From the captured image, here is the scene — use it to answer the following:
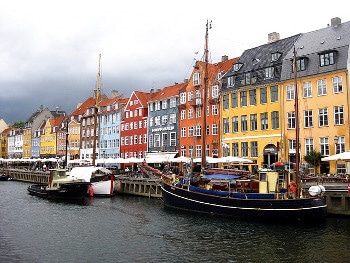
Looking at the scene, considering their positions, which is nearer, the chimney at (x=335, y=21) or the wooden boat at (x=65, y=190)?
the wooden boat at (x=65, y=190)

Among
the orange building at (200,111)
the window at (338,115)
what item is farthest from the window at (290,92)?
the orange building at (200,111)

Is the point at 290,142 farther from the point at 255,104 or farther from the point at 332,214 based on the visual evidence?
the point at 332,214

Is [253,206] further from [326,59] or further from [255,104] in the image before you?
[255,104]

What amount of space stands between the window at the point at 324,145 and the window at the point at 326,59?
7.75 metres

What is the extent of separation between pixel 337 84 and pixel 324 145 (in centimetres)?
634

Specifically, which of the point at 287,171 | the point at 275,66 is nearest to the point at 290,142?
the point at 275,66

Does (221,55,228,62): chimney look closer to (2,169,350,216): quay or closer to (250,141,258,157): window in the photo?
(250,141,258,157): window

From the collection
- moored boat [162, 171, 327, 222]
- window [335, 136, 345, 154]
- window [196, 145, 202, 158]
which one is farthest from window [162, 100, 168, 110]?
moored boat [162, 171, 327, 222]

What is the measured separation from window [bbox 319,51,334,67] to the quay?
1557cm

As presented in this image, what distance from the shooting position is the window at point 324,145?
44312 mm

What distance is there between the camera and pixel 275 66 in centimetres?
5047

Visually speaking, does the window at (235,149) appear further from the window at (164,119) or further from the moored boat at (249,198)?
the moored boat at (249,198)

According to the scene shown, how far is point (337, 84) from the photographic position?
4406 cm

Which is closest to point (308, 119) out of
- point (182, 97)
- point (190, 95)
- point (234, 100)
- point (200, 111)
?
point (234, 100)
